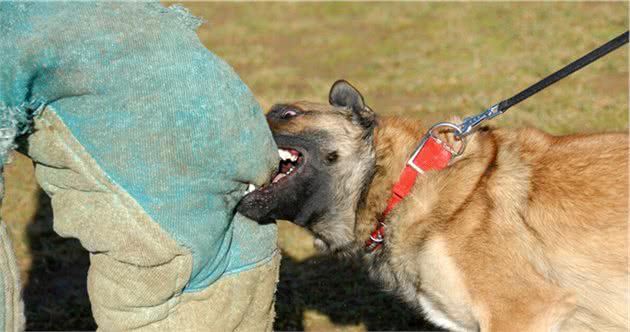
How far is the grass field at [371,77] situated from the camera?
5629 mm

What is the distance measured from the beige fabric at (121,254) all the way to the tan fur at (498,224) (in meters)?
0.86

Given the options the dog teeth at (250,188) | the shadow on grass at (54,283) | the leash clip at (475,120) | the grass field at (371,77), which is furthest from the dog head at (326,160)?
the shadow on grass at (54,283)

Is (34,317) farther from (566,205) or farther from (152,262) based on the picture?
(566,205)

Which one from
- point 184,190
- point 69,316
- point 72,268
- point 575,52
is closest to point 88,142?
point 184,190

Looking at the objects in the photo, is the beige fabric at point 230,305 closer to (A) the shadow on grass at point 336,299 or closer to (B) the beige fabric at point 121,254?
(B) the beige fabric at point 121,254

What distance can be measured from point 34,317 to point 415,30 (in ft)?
25.2

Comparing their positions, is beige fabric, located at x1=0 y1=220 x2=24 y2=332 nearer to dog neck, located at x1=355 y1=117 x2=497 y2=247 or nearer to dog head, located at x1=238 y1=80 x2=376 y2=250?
dog head, located at x1=238 y1=80 x2=376 y2=250

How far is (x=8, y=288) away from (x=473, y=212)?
1963 mm

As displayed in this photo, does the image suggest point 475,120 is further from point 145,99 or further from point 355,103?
point 145,99

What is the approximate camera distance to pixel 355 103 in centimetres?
433

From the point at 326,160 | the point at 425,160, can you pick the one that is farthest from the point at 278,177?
the point at 425,160

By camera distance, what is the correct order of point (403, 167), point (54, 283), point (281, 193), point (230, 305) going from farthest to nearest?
point (54, 283), point (403, 167), point (281, 193), point (230, 305)

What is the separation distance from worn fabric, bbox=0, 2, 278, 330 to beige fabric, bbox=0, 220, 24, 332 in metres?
0.22

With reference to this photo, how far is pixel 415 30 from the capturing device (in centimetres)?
1203
